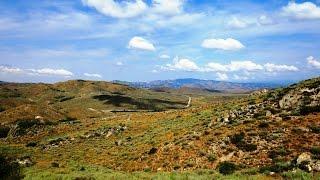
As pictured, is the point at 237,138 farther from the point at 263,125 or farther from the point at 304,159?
the point at 304,159

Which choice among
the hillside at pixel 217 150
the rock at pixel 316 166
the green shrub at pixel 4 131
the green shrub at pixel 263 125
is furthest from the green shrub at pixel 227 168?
the green shrub at pixel 4 131

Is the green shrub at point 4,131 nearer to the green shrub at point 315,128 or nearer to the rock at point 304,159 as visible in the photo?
the green shrub at point 315,128

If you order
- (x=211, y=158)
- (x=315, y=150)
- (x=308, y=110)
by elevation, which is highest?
(x=308, y=110)

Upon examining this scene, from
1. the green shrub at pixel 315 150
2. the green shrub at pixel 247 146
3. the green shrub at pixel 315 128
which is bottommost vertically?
the green shrub at pixel 247 146

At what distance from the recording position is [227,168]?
2680 cm

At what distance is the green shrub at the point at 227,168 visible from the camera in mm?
25578

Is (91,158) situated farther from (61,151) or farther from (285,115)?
(285,115)

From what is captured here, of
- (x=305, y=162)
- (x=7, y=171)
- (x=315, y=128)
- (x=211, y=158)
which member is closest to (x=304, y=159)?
(x=305, y=162)

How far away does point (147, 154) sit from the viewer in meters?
39.9

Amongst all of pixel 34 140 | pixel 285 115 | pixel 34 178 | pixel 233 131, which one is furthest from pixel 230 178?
pixel 34 140

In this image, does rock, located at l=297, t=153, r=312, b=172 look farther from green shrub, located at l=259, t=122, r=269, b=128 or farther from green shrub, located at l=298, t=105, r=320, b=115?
green shrub, located at l=298, t=105, r=320, b=115

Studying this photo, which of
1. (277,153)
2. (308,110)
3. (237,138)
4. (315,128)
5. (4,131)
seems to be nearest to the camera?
(277,153)

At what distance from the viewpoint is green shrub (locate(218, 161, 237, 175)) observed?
25.6 m

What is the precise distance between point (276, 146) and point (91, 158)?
21.7 m
